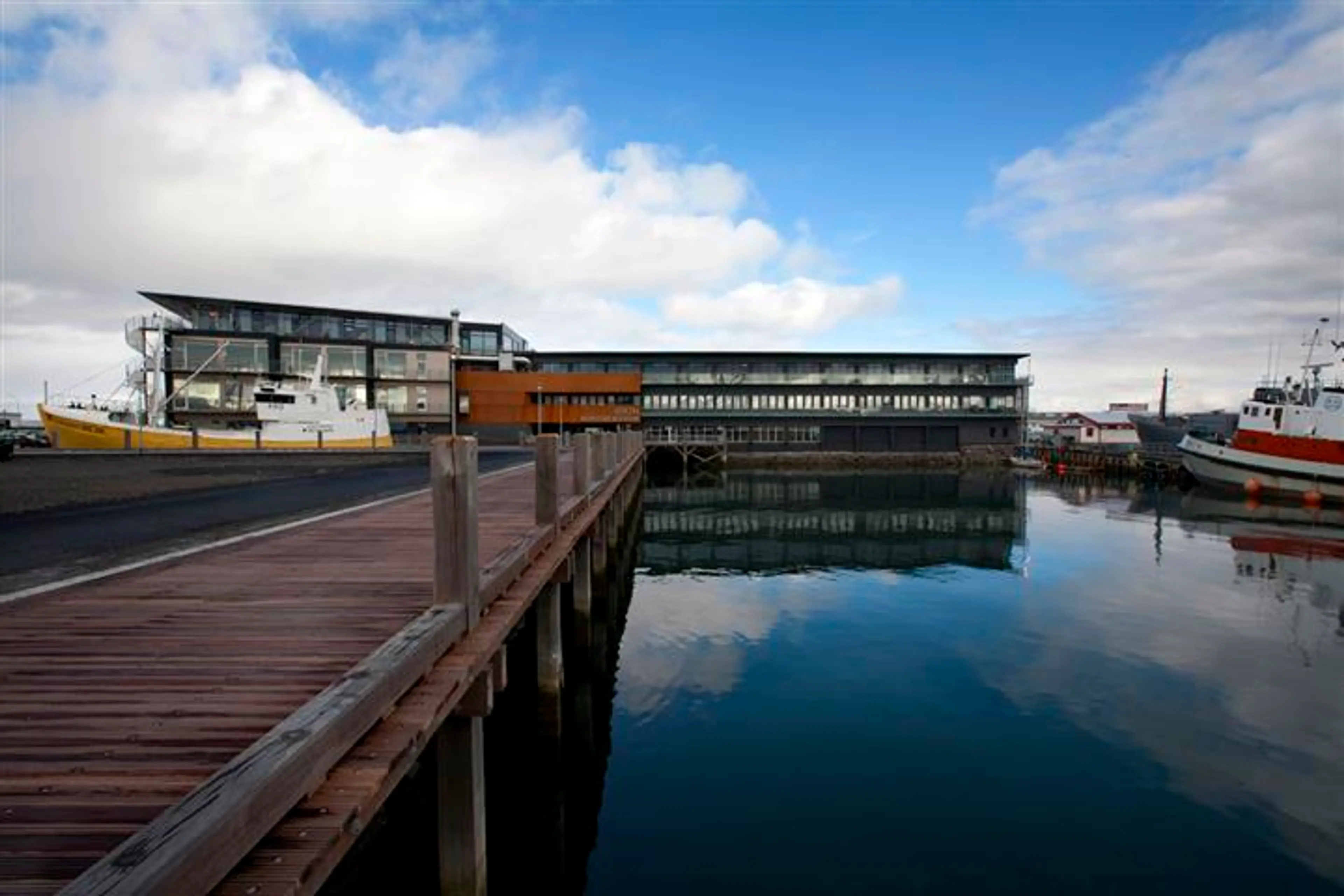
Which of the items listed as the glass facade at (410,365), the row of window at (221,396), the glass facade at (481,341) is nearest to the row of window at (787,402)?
the glass facade at (481,341)

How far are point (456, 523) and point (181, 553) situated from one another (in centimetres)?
663

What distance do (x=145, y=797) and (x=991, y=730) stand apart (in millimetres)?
11008

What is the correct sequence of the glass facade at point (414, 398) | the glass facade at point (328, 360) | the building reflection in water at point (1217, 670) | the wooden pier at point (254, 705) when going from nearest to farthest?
1. the wooden pier at point (254, 705)
2. the building reflection in water at point (1217, 670)
3. the glass facade at point (328, 360)
4. the glass facade at point (414, 398)

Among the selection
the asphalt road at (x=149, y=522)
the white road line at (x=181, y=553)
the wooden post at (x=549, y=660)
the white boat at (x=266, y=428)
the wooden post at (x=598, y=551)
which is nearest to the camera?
the white road line at (x=181, y=553)

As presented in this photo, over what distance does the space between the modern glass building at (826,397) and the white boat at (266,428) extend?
74.0 ft

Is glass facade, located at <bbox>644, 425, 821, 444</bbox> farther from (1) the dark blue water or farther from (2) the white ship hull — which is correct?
(1) the dark blue water

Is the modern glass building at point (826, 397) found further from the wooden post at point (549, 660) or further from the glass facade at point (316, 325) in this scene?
the wooden post at point (549, 660)

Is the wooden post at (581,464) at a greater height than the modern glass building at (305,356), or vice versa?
the modern glass building at (305,356)

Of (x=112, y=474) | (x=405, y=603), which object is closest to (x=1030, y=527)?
(x=405, y=603)

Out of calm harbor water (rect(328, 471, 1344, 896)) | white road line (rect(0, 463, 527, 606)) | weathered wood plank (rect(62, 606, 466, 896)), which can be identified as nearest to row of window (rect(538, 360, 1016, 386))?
calm harbor water (rect(328, 471, 1344, 896))

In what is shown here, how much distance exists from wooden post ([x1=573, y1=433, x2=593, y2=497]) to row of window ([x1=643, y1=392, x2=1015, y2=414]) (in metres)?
57.2

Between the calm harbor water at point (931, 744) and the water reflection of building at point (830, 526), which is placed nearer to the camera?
the calm harbor water at point (931, 744)

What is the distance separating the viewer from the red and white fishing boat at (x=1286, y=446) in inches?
1608

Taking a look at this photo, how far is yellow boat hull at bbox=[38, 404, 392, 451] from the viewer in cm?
4566
